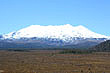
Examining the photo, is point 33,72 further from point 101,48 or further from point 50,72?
point 101,48

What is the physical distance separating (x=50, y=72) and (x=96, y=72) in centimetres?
835

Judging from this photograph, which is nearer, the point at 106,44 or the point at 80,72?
the point at 80,72

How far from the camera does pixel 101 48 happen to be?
607 feet

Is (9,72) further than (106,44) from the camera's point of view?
No

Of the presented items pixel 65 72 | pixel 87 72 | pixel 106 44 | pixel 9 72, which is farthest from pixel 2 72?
pixel 106 44

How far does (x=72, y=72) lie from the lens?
176 feet

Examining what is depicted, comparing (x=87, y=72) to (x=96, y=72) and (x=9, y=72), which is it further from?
(x=9, y=72)

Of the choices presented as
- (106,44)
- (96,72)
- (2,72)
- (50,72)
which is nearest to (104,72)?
(96,72)

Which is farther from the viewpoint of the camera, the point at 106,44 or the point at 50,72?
the point at 106,44

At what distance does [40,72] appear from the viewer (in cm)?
5281

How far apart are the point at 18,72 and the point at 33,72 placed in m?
2.77

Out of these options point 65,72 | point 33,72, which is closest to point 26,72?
point 33,72

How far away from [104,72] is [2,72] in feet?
60.7

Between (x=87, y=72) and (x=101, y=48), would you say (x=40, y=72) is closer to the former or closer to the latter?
(x=87, y=72)
